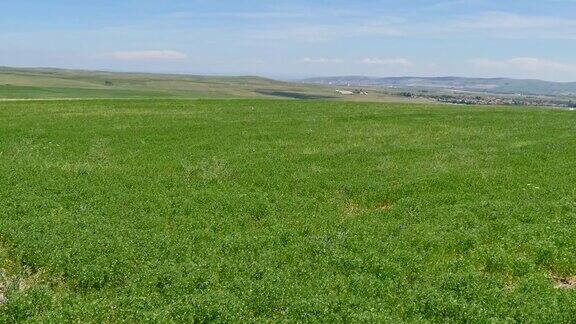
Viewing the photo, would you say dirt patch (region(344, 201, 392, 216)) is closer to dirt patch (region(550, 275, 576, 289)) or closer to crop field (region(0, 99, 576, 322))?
crop field (region(0, 99, 576, 322))

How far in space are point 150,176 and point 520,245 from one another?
1755cm

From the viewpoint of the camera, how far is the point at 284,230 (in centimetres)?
1869

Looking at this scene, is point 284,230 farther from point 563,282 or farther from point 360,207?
point 563,282

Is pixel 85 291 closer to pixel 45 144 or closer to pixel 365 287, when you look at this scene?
pixel 365 287

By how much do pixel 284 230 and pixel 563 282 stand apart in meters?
8.87

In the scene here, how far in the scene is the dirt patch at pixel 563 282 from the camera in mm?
15180

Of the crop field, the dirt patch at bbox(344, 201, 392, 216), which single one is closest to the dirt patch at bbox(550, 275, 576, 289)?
the crop field

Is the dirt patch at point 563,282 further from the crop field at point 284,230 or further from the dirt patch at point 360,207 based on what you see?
the dirt patch at point 360,207

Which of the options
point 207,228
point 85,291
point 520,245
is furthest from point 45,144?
point 520,245

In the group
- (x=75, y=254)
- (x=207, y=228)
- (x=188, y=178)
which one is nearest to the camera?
(x=75, y=254)

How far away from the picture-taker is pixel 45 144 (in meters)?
36.0

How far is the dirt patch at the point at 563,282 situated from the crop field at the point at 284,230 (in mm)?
89

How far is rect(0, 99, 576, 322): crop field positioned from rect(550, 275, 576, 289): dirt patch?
89 mm

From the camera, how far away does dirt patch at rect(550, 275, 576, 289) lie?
1518 cm
